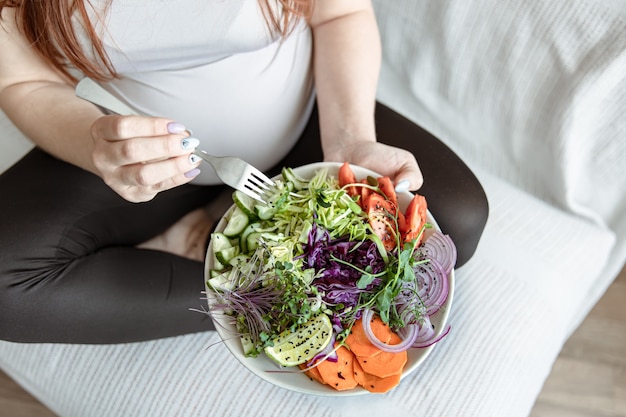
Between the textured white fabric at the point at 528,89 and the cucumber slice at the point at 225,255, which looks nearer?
the cucumber slice at the point at 225,255

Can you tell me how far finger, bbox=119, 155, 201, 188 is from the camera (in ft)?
2.06

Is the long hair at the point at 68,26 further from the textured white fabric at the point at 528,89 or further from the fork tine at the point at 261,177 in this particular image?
the textured white fabric at the point at 528,89

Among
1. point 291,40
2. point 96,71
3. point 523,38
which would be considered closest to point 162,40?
point 96,71

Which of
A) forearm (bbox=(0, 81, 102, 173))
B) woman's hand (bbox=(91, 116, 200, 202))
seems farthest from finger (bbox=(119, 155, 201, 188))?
forearm (bbox=(0, 81, 102, 173))

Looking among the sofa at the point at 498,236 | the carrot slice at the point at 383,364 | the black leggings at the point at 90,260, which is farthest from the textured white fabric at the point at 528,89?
the carrot slice at the point at 383,364

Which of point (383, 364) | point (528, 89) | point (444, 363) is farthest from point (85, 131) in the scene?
point (528, 89)

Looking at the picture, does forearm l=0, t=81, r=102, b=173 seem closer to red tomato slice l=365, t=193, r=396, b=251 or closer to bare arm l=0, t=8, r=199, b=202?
bare arm l=0, t=8, r=199, b=202

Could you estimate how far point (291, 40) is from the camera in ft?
3.03

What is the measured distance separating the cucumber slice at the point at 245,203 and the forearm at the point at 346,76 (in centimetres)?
22

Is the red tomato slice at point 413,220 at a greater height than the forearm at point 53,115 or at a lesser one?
lesser

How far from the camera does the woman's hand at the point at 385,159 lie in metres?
0.81

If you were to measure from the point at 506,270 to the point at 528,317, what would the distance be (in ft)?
0.29

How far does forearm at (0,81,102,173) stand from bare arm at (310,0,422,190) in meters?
0.36

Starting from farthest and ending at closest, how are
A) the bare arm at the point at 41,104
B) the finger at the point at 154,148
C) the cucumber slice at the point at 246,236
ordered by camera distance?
the bare arm at the point at 41,104
the cucumber slice at the point at 246,236
the finger at the point at 154,148
